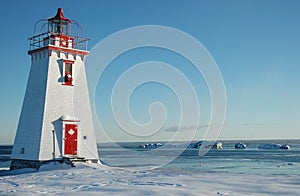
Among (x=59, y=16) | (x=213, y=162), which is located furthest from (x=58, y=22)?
(x=213, y=162)

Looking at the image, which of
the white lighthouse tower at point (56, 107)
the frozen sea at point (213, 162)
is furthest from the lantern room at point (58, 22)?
the frozen sea at point (213, 162)

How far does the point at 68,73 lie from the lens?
21.8 meters

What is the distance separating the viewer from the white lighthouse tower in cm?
2064

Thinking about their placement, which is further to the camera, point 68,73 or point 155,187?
point 68,73

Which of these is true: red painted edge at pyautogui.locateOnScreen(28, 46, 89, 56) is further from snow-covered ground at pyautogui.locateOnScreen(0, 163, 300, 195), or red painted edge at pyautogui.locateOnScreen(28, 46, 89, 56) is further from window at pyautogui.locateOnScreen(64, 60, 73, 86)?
snow-covered ground at pyautogui.locateOnScreen(0, 163, 300, 195)

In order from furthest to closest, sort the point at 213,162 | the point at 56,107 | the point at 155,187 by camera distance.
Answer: the point at 213,162, the point at 56,107, the point at 155,187

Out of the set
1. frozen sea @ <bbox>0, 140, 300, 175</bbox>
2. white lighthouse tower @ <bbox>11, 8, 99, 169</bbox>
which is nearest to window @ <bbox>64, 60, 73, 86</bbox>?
white lighthouse tower @ <bbox>11, 8, 99, 169</bbox>

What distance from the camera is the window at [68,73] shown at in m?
21.7

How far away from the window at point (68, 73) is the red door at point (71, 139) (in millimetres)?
2330

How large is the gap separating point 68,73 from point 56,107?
2.04 meters

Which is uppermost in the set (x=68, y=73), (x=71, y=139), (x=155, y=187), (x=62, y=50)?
(x=62, y=50)

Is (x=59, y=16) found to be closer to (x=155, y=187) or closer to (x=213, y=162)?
(x=155, y=187)

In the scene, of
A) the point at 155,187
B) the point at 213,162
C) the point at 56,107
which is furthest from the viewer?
the point at 213,162

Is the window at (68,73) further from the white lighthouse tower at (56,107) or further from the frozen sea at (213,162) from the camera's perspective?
the frozen sea at (213,162)
